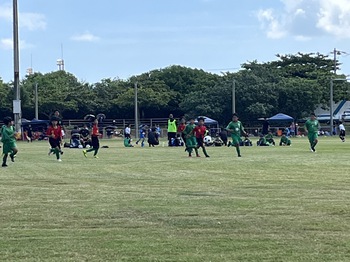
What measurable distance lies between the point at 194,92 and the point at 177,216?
218 feet

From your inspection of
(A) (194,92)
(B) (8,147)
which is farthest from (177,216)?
(A) (194,92)

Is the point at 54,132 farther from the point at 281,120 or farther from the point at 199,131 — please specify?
the point at 281,120

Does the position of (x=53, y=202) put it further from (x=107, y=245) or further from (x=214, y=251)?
(x=214, y=251)

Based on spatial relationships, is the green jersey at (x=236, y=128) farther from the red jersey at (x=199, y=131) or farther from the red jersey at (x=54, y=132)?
the red jersey at (x=54, y=132)

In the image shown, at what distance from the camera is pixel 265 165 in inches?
818

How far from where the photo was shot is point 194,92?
251ft

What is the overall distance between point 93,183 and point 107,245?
7.58m

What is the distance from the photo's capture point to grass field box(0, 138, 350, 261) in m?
7.89

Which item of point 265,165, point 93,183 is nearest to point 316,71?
point 265,165

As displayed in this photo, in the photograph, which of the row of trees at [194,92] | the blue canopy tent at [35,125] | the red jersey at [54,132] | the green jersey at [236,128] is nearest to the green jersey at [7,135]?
the red jersey at [54,132]

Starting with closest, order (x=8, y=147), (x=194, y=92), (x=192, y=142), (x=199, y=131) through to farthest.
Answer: (x=8, y=147) < (x=199, y=131) < (x=192, y=142) < (x=194, y=92)

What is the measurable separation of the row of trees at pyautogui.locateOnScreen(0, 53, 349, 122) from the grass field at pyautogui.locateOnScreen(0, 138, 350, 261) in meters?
55.7

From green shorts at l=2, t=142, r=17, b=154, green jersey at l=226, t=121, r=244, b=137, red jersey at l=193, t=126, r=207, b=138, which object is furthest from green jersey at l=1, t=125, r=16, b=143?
green jersey at l=226, t=121, r=244, b=137

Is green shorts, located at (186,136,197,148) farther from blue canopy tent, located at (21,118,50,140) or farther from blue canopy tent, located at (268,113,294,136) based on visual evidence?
blue canopy tent, located at (268,113,294,136)
